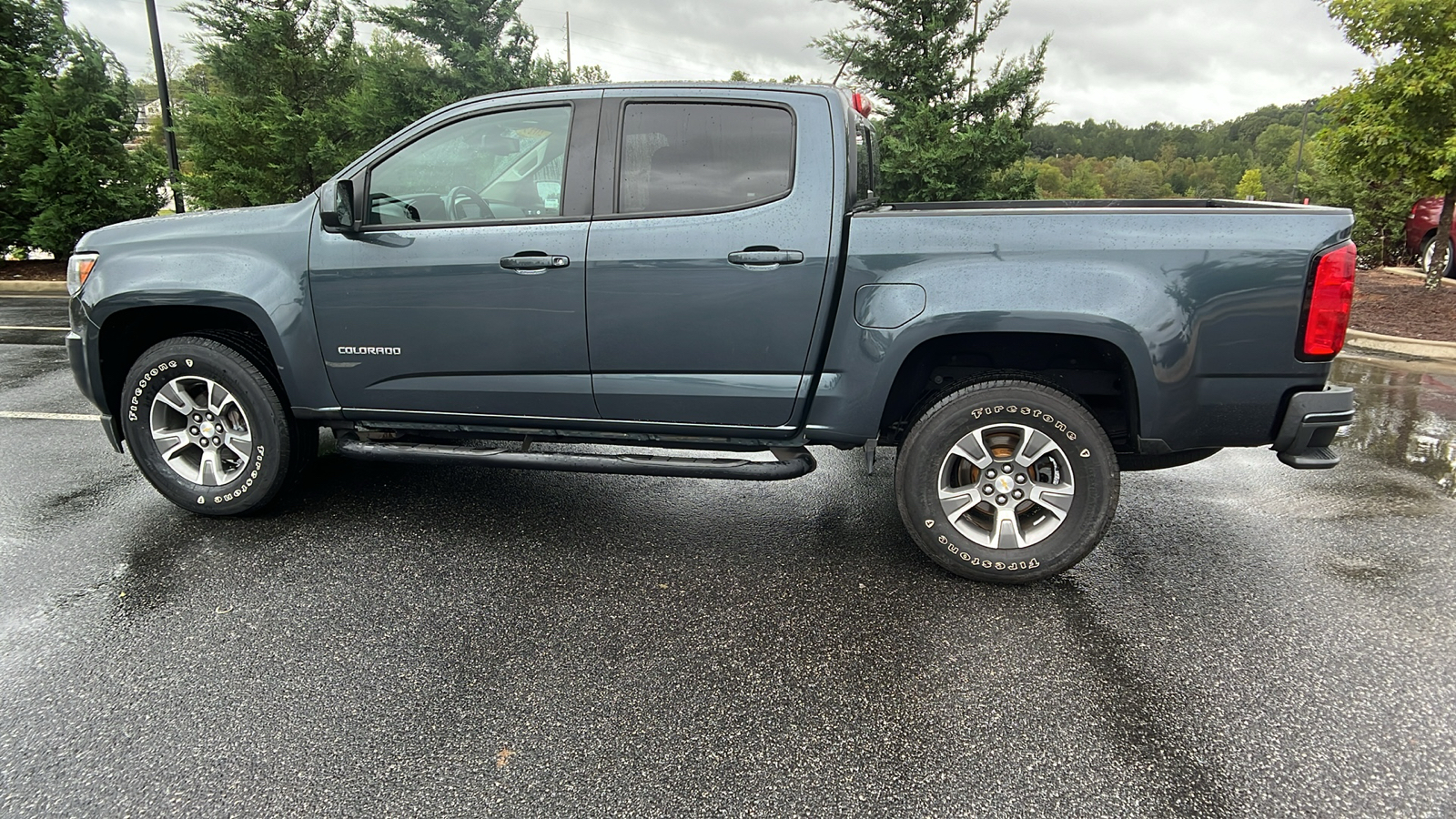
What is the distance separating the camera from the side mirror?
11.6 ft

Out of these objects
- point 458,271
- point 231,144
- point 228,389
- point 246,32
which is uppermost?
point 246,32

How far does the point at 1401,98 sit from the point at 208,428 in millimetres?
11111

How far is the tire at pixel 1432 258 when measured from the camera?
1074 centimetres

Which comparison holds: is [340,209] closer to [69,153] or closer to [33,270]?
[69,153]

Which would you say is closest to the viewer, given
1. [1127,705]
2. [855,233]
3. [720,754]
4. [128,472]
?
[720,754]

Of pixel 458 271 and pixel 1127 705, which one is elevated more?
pixel 458 271

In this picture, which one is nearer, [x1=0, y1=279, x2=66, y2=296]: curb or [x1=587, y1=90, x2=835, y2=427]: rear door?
[x1=587, y1=90, x2=835, y2=427]: rear door

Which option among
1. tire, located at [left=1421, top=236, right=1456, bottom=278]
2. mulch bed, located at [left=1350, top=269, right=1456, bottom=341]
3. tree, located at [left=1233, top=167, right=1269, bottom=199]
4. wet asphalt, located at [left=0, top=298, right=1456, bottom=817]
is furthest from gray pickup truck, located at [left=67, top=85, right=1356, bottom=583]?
tree, located at [left=1233, top=167, right=1269, bottom=199]

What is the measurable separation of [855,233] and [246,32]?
1366 cm

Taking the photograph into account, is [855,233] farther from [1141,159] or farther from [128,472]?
[1141,159]

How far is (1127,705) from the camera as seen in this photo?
256 centimetres

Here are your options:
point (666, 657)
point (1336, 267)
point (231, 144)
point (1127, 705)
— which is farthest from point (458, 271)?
point (231, 144)

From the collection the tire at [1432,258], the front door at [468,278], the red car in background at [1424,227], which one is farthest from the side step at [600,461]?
the red car in background at [1424,227]

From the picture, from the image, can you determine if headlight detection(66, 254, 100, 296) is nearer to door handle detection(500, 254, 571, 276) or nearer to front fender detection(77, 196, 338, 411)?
front fender detection(77, 196, 338, 411)
